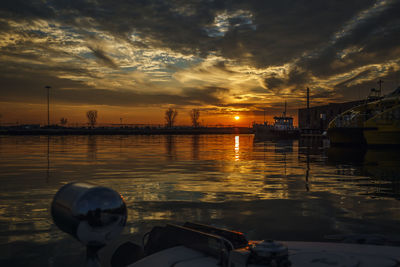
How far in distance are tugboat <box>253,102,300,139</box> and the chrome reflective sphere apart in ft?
199

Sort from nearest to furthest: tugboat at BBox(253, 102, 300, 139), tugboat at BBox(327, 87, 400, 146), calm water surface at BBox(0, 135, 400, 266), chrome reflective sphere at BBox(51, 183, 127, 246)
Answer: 1. chrome reflective sphere at BBox(51, 183, 127, 246)
2. calm water surface at BBox(0, 135, 400, 266)
3. tugboat at BBox(327, 87, 400, 146)
4. tugboat at BBox(253, 102, 300, 139)

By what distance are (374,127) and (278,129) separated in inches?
1454

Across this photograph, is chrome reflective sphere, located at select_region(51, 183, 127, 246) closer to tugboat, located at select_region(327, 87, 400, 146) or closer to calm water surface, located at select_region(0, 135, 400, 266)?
calm water surface, located at select_region(0, 135, 400, 266)

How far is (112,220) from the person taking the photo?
200 cm

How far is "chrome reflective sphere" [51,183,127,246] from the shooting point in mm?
1954

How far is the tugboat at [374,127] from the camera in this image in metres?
27.1

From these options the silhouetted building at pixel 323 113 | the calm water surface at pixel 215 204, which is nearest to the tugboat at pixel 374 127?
the calm water surface at pixel 215 204

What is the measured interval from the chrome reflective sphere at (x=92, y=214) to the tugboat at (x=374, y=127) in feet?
95.5

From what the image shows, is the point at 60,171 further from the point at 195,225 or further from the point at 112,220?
the point at 112,220

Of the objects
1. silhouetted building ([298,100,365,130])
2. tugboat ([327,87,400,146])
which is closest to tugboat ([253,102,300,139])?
silhouetted building ([298,100,365,130])

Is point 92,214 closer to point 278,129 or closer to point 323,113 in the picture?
point 278,129

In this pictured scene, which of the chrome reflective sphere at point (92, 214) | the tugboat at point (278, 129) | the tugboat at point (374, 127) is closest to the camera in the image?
the chrome reflective sphere at point (92, 214)

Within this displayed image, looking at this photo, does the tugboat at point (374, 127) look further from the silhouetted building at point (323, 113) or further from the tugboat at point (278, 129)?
the silhouetted building at point (323, 113)

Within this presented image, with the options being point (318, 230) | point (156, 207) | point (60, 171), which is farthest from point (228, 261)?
point (60, 171)
